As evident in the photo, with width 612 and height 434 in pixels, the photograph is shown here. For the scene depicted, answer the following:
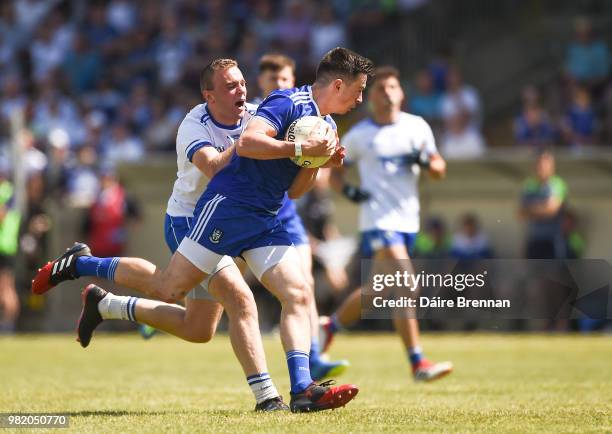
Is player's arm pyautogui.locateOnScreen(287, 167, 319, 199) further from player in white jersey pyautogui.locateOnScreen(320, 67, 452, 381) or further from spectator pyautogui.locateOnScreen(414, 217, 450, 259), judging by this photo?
spectator pyautogui.locateOnScreen(414, 217, 450, 259)

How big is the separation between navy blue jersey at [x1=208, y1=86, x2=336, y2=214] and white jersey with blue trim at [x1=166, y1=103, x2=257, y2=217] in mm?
339

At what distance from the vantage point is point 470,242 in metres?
17.4

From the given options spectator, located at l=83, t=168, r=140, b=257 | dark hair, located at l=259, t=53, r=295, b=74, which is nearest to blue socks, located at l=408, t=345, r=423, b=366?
dark hair, located at l=259, t=53, r=295, b=74

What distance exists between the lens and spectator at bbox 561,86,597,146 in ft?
58.7

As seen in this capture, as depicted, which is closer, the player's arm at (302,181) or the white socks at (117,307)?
the player's arm at (302,181)

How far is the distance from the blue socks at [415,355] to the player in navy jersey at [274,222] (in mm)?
3128

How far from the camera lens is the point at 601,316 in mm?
10422

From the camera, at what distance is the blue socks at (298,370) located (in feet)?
24.8

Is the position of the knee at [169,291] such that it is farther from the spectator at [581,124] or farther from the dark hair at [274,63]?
the spectator at [581,124]

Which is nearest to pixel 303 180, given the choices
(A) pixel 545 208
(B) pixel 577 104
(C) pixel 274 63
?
(C) pixel 274 63

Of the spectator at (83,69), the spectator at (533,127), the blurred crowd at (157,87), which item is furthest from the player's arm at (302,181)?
the spectator at (83,69)

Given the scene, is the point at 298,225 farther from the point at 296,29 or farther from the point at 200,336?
the point at 296,29

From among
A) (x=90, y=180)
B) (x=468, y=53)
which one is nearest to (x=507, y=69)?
(x=468, y=53)

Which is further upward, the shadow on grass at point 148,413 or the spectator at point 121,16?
the spectator at point 121,16
